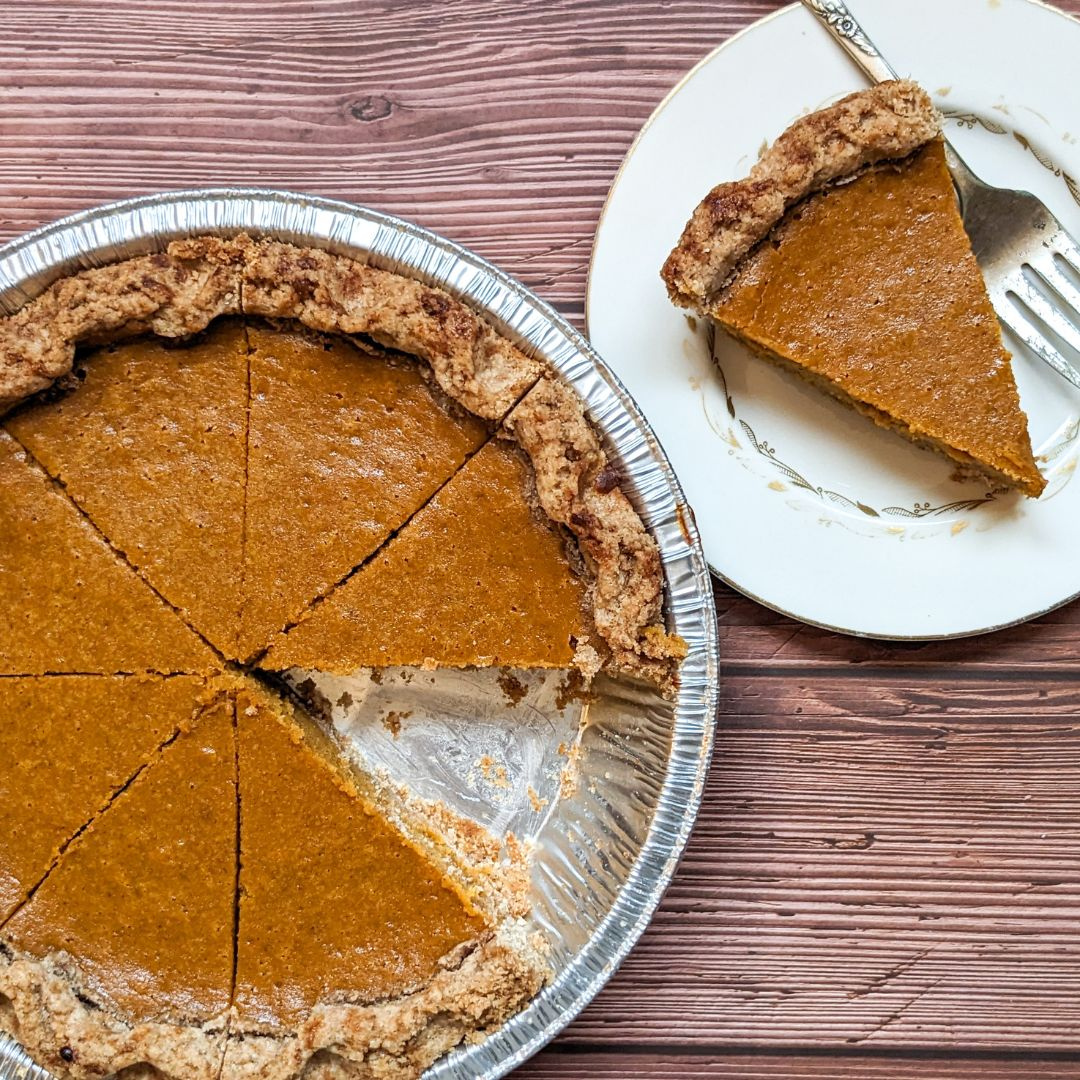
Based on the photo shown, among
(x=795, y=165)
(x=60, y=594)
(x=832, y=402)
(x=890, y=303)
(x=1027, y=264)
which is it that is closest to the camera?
(x=60, y=594)

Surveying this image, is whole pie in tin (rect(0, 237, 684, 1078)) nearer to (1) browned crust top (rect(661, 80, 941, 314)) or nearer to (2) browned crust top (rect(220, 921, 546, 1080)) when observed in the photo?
(2) browned crust top (rect(220, 921, 546, 1080))

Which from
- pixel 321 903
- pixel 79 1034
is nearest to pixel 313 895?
pixel 321 903

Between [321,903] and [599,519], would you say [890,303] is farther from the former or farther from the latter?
[321,903]

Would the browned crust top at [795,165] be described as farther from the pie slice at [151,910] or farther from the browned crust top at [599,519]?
the pie slice at [151,910]

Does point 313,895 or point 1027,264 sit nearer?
point 313,895

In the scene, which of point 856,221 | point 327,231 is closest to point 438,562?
point 327,231

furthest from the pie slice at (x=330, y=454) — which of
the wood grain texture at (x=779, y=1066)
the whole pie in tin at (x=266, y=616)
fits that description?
the wood grain texture at (x=779, y=1066)
